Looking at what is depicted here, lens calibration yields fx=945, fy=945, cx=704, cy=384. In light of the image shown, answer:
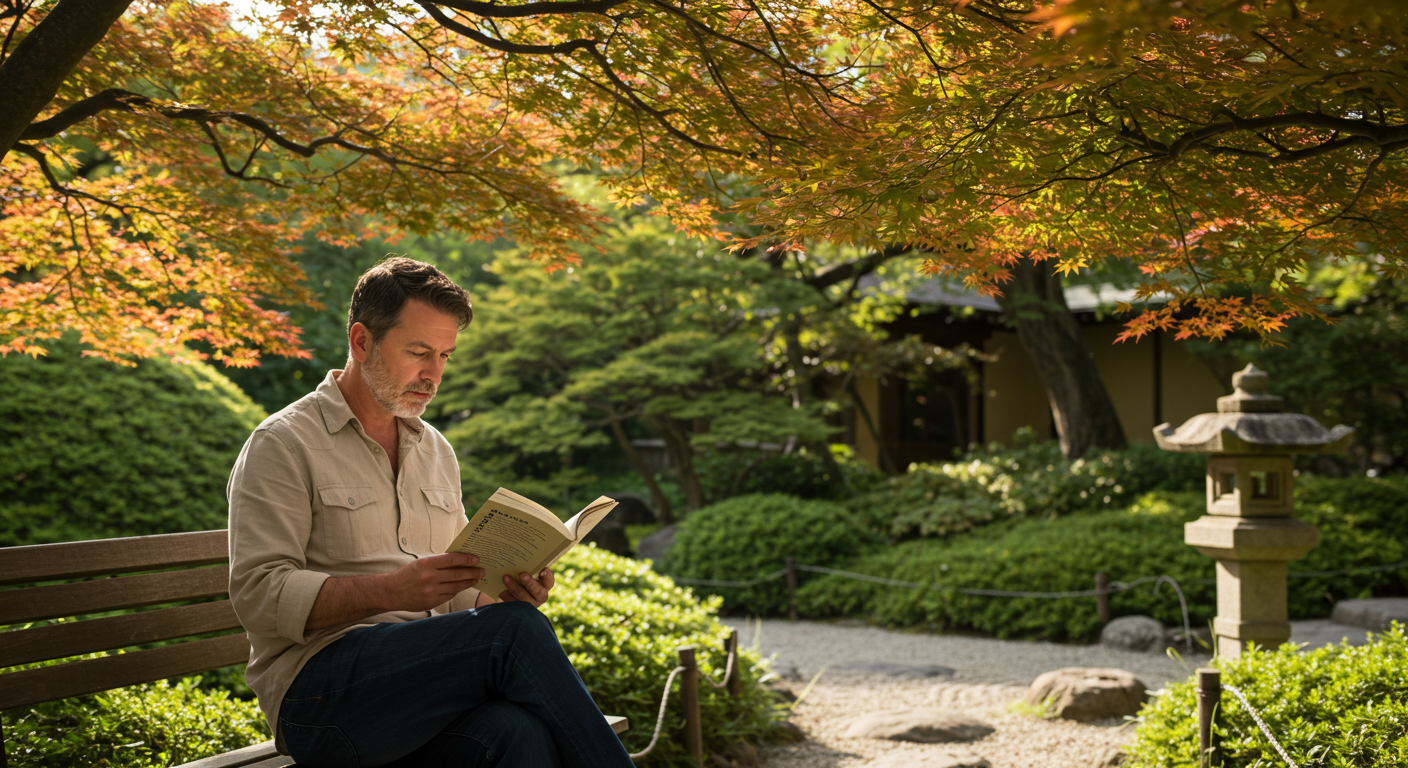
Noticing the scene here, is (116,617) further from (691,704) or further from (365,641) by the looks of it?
(691,704)

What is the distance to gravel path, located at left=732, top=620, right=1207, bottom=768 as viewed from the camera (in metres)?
4.89

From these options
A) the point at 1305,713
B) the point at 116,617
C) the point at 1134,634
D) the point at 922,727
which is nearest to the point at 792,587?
the point at 1134,634

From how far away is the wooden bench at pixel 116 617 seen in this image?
260 cm

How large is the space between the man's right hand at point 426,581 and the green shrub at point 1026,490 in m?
8.58

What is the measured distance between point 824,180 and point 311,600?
1646 millimetres

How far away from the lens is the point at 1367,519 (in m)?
8.52

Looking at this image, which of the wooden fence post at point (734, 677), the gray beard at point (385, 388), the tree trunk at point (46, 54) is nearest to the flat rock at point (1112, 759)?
the wooden fence post at point (734, 677)

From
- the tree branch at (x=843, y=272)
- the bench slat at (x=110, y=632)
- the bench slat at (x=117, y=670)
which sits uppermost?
the tree branch at (x=843, y=272)

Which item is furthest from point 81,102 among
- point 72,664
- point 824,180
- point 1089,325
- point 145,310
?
point 1089,325

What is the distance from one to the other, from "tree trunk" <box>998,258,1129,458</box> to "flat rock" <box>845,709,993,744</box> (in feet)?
21.7

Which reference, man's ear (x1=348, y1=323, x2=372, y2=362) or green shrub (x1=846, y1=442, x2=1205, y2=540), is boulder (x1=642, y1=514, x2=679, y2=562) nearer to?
green shrub (x1=846, y1=442, x2=1205, y2=540)

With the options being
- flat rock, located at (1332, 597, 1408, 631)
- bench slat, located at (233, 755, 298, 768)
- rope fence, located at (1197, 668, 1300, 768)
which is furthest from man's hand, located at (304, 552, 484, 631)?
flat rock, located at (1332, 597, 1408, 631)

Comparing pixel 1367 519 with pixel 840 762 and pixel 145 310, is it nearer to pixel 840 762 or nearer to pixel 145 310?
pixel 840 762

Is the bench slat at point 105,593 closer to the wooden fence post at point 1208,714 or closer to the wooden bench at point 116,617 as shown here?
the wooden bench at point 116,617
